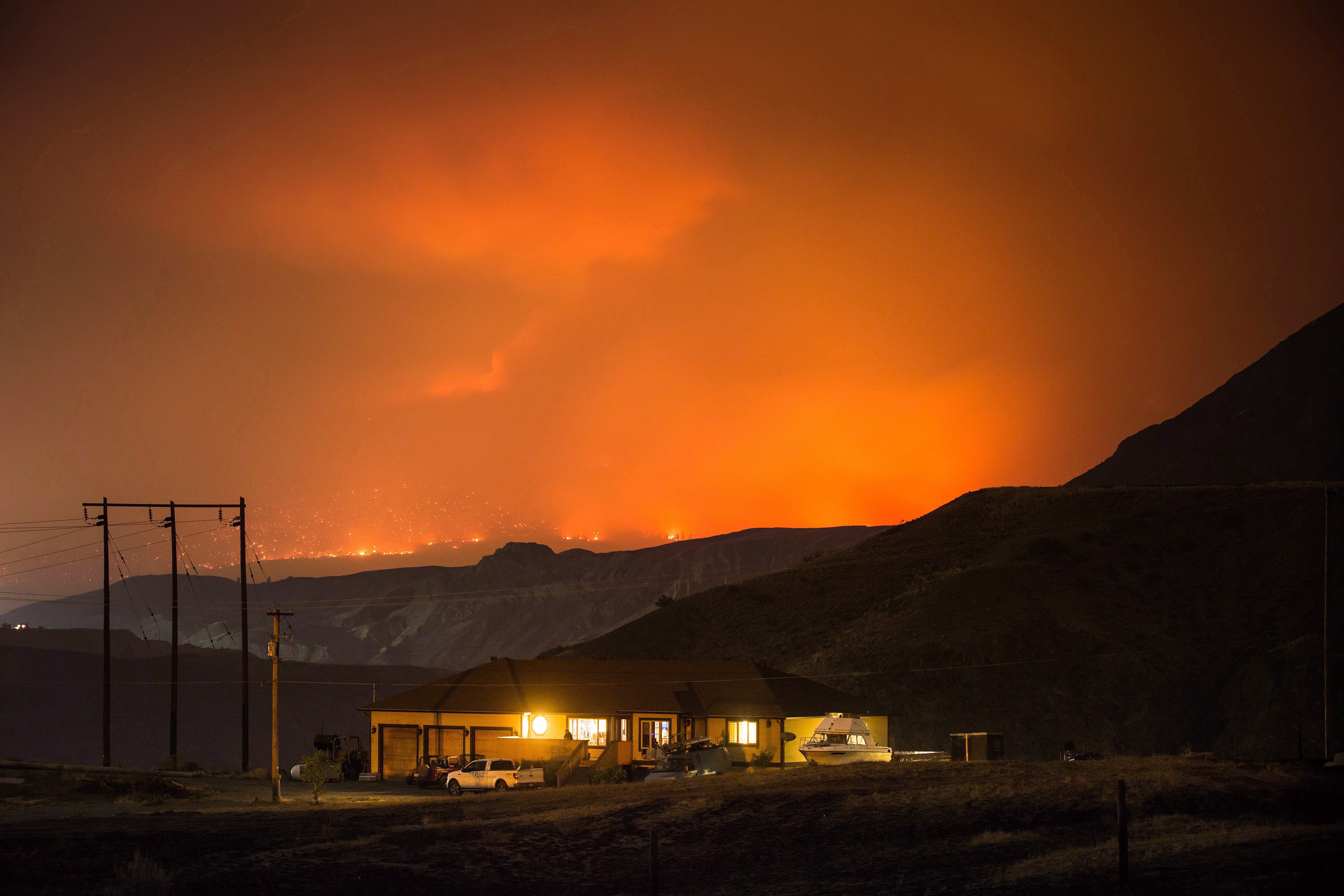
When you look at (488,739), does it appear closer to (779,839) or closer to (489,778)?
(489,778)

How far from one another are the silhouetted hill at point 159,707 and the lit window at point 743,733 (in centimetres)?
5166

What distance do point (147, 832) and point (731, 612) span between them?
257ft

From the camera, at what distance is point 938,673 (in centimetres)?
8381

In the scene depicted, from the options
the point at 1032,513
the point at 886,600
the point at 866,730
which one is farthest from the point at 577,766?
the point at 1032,513

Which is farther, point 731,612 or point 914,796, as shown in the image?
point 731,612

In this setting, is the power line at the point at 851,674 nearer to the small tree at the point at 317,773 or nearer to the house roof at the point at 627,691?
the house roof at the point at 627,691

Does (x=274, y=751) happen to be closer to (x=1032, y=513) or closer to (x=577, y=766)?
(x=577, y=766)

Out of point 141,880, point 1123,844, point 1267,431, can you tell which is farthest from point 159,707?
point 1267,431

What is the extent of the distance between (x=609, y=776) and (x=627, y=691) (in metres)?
11.7

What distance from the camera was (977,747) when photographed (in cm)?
4831

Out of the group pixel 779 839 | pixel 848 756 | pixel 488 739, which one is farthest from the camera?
pixel 488 739

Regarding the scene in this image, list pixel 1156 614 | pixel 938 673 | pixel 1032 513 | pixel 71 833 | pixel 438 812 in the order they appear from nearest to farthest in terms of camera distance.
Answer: pixel 71 833 → pixel 438 812 → pixel 938 673 → pixel 1156 614 → pixel 1032 513

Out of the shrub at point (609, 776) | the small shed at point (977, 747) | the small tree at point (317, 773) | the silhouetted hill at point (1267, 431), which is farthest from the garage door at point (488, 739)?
the silhouetted hill at point (1267, 431)

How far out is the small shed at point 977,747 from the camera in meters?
48.0
